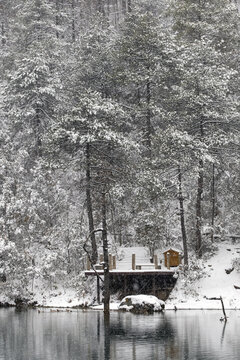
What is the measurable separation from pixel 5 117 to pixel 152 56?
43.0 feet

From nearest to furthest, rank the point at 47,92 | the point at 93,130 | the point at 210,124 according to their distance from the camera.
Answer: the point at 93,130 → the point at 210,124 → the point at 47,92

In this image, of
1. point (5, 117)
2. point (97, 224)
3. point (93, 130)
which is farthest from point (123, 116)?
point (5, 117)

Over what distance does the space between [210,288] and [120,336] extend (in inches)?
503

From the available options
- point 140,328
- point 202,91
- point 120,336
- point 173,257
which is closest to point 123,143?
point 202,91

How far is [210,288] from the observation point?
35562 mm

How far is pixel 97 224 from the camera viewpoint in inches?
1555

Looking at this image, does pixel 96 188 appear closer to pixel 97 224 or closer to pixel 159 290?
pixel 97 224

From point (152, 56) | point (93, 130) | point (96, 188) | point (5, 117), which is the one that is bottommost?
point (96, 188)

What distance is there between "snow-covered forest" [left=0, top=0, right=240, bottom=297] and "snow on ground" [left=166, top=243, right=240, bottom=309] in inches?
69.7

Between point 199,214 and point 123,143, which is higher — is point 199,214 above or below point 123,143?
below

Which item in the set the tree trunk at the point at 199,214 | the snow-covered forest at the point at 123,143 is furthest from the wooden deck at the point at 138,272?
the tree trunk at the point at 199,214

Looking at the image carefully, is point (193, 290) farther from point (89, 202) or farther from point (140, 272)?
point (89, 202)

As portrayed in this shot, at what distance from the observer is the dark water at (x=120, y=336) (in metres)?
20.4

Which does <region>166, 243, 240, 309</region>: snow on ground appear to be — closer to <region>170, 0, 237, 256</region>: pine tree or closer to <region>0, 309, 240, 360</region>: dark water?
<region>170, 0, 237, 256</region>: pine tree
